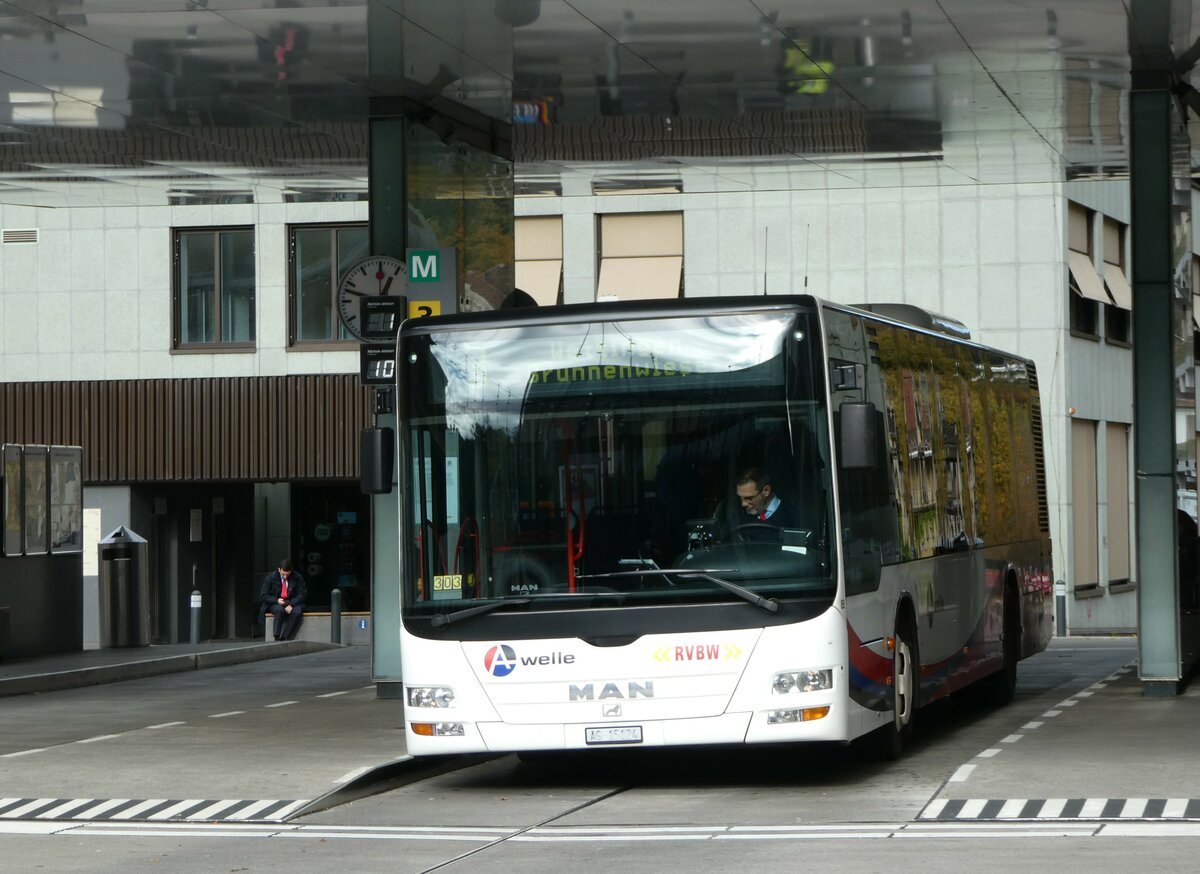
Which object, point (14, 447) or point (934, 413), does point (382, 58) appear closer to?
point (934, 413)

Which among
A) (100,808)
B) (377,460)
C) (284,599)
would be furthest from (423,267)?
(284,599)

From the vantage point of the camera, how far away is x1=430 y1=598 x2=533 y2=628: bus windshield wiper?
12.2m

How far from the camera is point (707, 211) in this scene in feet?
126

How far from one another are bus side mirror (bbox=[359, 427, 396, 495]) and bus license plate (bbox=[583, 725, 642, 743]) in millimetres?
2076

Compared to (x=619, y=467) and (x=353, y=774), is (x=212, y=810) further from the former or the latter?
(x=619, y=467)

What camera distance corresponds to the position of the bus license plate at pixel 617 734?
12000 mm

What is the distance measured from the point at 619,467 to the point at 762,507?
0.86m

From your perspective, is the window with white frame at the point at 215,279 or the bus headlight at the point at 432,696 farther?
the window with white frame at the point at 215,279

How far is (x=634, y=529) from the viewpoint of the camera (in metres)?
12.2

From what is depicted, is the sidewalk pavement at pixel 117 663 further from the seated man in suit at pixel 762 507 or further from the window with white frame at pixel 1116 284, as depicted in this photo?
the window with white frame at pixel 1116 284

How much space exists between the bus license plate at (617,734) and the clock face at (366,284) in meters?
6.48

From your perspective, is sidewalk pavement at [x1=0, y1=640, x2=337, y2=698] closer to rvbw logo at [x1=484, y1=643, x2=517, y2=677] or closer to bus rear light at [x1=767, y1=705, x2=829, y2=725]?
rvbw logo at [x1=484, y1=643, x2=517, y2=677]

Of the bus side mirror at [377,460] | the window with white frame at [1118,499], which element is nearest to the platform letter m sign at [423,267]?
the bus side mirror at [377,460]

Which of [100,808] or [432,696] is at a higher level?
[432,696]
